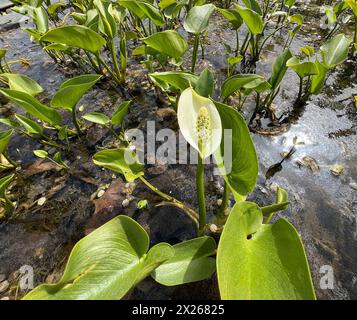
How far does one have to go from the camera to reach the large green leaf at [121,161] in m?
0.97

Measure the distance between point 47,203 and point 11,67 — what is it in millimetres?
1471

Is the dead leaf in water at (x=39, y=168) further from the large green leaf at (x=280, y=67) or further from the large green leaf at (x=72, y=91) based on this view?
the large green leaf at (x=280, y=67)

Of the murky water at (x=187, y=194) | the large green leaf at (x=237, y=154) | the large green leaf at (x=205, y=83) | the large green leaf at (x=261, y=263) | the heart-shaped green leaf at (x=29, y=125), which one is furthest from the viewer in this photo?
the heart-shaped green leaf at (x=29, y=125)

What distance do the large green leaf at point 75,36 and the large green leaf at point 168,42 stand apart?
0.28 meters

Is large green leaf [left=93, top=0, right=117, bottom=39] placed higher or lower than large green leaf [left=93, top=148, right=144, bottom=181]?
higher

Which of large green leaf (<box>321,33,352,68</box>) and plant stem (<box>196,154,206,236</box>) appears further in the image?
large green leaf (<box>321,33,352,68</box>)

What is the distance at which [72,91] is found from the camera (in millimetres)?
1141

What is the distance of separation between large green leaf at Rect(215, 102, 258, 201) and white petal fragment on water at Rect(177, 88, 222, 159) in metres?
Answer: 0.10

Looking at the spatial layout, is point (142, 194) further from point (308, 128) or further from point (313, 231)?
point (308, 128)

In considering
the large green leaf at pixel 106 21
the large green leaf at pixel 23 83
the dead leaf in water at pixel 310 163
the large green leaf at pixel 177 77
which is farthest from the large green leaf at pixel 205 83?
the large green leaf at pixel 23 83

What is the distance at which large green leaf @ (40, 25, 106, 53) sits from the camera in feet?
3.90

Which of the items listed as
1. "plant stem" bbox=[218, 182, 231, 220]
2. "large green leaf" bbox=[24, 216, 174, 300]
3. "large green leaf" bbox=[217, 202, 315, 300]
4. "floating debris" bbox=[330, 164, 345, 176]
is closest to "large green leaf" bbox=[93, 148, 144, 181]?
"large green leaf" bbox=[24, 216, 174, 300]

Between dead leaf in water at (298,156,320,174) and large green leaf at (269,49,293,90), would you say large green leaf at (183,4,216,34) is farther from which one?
dead leaf in water at (298,156,320,174)
